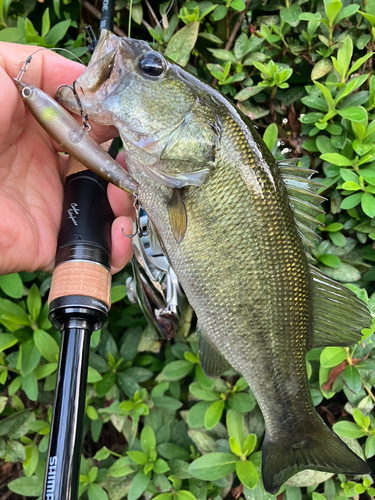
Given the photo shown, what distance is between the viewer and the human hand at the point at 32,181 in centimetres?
110

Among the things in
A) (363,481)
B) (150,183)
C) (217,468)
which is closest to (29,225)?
(150,183)

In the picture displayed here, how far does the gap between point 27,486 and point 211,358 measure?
0.88 metres

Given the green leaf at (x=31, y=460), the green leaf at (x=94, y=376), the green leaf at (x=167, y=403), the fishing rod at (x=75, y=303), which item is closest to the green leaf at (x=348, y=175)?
the fishing rod at (x=75, y=303)

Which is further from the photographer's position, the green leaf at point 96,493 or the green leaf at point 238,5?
the green leaf at point 238,5

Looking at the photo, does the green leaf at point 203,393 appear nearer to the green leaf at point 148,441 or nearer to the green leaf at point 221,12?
the green leaf at point 148,441

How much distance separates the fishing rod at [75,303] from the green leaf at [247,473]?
0.69m

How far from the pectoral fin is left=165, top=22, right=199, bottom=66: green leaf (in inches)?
30.5

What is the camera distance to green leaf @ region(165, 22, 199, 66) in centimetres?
149

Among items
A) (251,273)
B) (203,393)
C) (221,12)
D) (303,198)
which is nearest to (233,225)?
(251,273)

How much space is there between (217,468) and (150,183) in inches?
41.6

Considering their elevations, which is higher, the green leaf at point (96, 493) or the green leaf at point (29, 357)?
the green leaf at point (29, 357)

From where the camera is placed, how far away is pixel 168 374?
147cm

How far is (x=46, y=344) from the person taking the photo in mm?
1323

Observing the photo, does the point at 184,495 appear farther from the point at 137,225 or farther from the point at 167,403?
the point at 137,225
